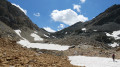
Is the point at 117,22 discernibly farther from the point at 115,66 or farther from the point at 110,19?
the point at 115,66

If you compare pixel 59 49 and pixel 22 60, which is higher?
pixel 59 49

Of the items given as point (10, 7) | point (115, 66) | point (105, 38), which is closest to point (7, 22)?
point (10, 7)

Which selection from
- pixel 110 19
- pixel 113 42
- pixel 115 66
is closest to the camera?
pixel 115 66

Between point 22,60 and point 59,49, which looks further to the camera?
point 59,49

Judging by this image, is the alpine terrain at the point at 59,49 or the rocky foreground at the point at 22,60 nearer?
the rocky foreground at the point at 22,60

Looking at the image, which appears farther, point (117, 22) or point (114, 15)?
point (114, 15)

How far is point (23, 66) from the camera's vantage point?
974 centimetres

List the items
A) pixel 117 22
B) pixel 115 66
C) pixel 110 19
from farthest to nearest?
pixel 110 19
pixel 117 22
pixel 115 66

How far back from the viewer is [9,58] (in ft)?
35.5

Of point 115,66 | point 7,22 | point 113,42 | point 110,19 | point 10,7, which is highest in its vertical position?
point 10,7

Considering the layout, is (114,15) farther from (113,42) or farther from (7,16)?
(7,16)

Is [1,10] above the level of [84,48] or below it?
above

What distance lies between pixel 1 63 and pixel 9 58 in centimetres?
156

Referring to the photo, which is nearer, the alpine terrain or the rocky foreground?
the rocky foreground
